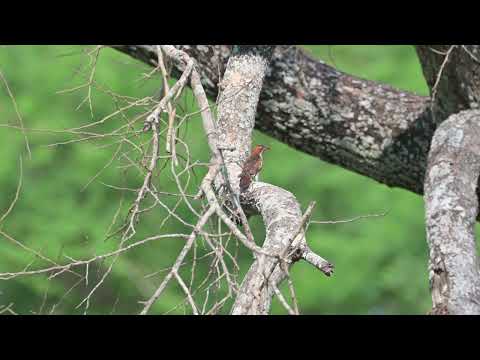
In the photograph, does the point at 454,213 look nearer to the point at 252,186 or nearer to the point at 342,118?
the point at 252,186

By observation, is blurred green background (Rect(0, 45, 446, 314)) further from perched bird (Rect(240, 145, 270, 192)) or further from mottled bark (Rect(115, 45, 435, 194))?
perched bird (Rect(240, 145, 270, 192))

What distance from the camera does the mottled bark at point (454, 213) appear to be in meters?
2.59

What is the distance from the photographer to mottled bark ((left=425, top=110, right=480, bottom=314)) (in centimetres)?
259

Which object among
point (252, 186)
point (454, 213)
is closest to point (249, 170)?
point (252, 186)

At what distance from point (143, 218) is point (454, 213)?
4.39 m

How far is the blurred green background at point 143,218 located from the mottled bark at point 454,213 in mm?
3487

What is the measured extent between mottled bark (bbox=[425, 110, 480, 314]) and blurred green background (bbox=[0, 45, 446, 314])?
11.4 feet

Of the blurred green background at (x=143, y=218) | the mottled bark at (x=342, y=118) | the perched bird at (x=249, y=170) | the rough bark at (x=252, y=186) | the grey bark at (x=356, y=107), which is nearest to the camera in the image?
the rough bark at (x=252, y=186)

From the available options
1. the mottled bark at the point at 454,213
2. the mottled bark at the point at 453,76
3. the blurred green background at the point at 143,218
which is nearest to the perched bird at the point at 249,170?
the mottled bark at the point at 454,213

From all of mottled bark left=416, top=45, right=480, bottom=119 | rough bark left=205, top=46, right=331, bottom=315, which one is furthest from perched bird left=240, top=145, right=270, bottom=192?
mottled bark left=416, top=45, right=480, bottom=119

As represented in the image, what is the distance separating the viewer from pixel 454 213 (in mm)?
3021

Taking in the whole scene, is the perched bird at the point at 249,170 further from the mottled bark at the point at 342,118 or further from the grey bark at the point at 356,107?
the mottled bark at the point at 342,118
